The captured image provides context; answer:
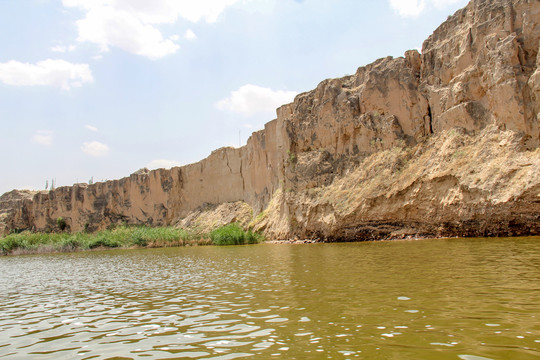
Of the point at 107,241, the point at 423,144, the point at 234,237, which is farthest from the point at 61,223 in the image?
the point at 423,144

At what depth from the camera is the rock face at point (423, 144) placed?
18.8m

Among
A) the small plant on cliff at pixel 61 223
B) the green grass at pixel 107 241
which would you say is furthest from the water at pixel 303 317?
the small plant on cliff at pixel 61 223

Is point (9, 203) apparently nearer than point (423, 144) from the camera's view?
No

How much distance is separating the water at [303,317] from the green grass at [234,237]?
22757 millimetres

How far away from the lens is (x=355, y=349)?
3.93 m

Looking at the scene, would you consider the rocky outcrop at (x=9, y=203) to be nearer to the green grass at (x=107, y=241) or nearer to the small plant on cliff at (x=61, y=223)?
the small plant on cliff at (x=61, y=223)

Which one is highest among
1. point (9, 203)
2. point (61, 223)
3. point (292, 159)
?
point (292, 159)

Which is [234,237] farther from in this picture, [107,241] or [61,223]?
[61,223]

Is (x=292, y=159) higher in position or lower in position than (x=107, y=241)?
higher

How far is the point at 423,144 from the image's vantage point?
24.5m

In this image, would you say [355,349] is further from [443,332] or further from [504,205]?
[504,205]

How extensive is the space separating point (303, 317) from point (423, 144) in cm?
2158

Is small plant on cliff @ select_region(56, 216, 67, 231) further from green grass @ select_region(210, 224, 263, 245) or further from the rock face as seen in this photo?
green grass @ select_region(210, 224, 263, 245)

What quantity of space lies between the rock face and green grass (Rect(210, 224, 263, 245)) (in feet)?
5.06
